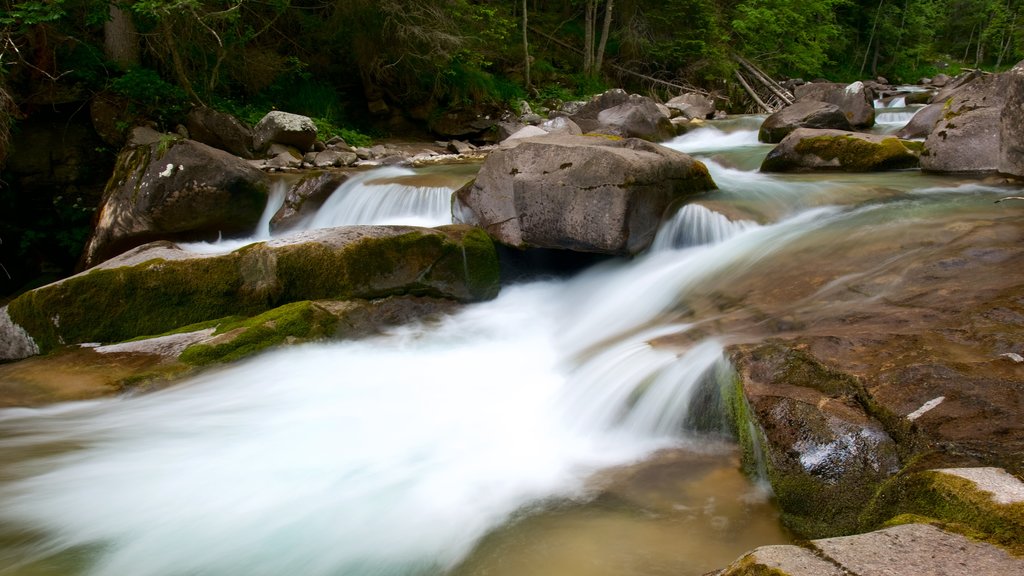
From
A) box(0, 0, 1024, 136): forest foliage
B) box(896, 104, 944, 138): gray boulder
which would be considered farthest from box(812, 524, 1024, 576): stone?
box(896, 104, 944, 138): gray boulder

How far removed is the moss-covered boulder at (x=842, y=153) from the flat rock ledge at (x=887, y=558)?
7810 millimetres

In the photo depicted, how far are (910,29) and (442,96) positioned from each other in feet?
96.5

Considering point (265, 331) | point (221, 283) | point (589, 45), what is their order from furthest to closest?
point (589, 45), point (221, 283), point (265, 331)

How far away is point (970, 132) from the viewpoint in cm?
763

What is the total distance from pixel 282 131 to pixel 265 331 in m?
7.69

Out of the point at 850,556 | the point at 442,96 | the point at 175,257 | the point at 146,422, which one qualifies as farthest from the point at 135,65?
the point at 850,556

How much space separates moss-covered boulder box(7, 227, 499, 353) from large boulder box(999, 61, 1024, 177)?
16.0 ft

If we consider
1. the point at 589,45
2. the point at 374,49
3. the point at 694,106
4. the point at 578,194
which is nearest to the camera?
the point at 578,194

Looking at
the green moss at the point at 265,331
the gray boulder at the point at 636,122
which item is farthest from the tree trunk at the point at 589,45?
the green moss at the point at 265,331

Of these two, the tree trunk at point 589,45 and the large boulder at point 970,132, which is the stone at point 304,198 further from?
the tree trunk at point 589,45

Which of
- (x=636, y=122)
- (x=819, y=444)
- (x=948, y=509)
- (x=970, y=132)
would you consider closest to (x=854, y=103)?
(x=636, y=122)

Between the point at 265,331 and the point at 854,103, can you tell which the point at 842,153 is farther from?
the point at 265,331

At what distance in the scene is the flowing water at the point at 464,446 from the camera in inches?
109

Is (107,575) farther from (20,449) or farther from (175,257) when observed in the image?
(175,257)
